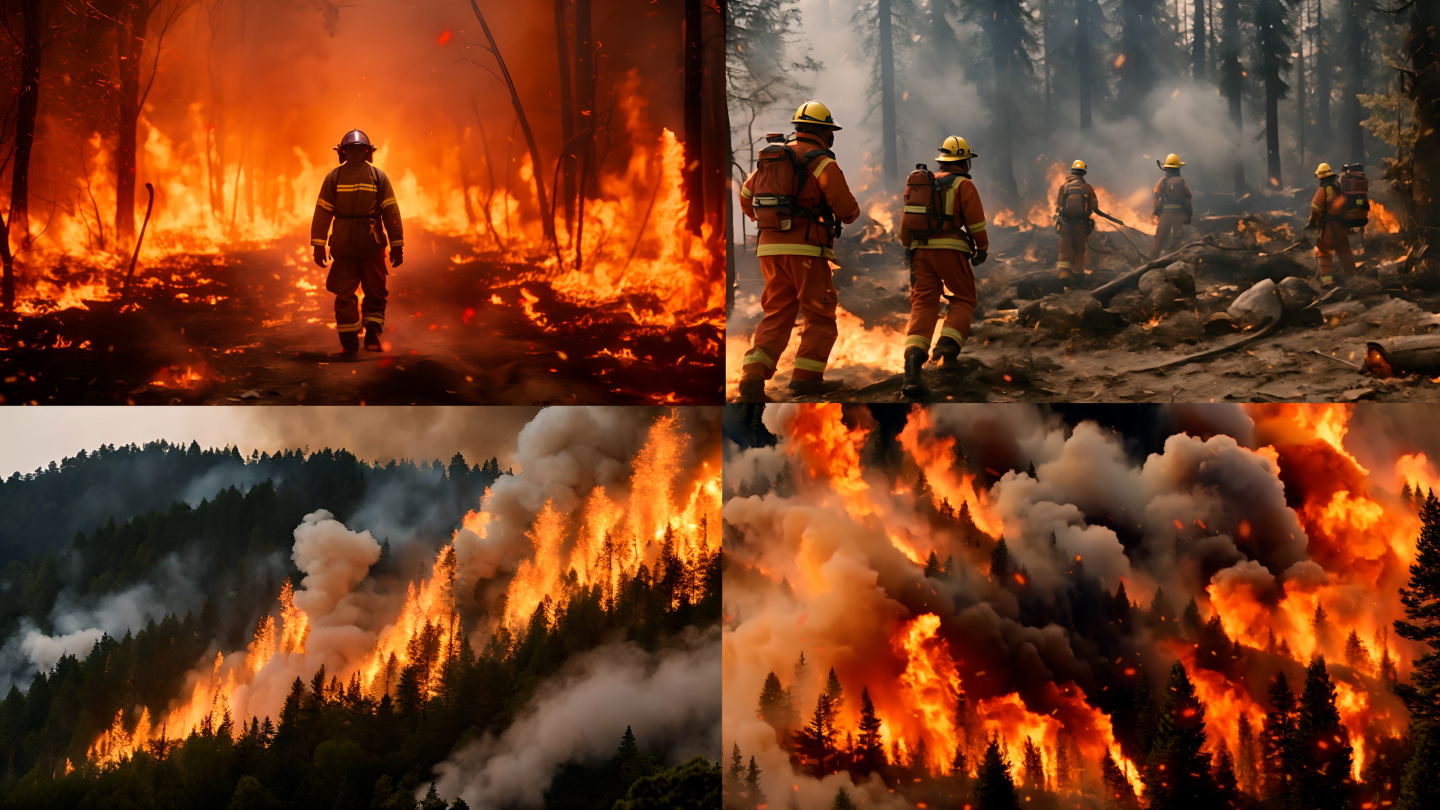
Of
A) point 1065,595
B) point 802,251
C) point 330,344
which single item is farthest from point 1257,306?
point 330,344

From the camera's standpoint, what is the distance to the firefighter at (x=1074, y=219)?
585 centimetres

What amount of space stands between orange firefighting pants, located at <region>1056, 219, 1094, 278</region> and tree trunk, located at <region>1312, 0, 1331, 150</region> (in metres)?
1.73

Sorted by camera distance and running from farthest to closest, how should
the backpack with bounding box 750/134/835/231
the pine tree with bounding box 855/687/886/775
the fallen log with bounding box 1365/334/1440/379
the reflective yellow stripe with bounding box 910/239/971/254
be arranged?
the reflective yellow stripe with bounding box 910/239/971/254 → the fallen log with bounding box 1365/334/1440/379 → the backpack with bounding box 750/134/835/231 → the pine tree with bounding box 855/687/886/775

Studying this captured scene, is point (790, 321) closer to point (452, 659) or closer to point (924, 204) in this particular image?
point (924, 204)

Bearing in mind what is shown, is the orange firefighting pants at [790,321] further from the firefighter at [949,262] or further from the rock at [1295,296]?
the rock at [1295,296]

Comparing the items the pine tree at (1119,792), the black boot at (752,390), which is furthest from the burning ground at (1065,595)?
the black boot at (752,390)

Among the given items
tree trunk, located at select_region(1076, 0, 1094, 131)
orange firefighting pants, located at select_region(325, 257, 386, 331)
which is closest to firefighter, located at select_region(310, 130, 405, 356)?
orange firefighting pants, located at select_region(325, 257, 386, 331)

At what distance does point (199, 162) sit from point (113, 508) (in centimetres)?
234

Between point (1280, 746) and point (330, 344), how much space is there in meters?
6.54

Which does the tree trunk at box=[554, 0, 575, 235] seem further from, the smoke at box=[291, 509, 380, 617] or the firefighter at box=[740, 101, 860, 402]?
the smoke at box=[291, 509, 380, 617]

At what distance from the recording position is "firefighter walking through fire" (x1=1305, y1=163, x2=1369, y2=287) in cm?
568

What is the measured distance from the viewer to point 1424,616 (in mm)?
4848

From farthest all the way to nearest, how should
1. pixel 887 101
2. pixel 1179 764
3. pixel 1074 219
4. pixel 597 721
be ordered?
pixel 1074 219 < pixel 887 101 < pixel 597 721 < pixel 1179 764

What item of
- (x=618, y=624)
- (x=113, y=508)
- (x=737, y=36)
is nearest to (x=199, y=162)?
(x=113, y=508)
